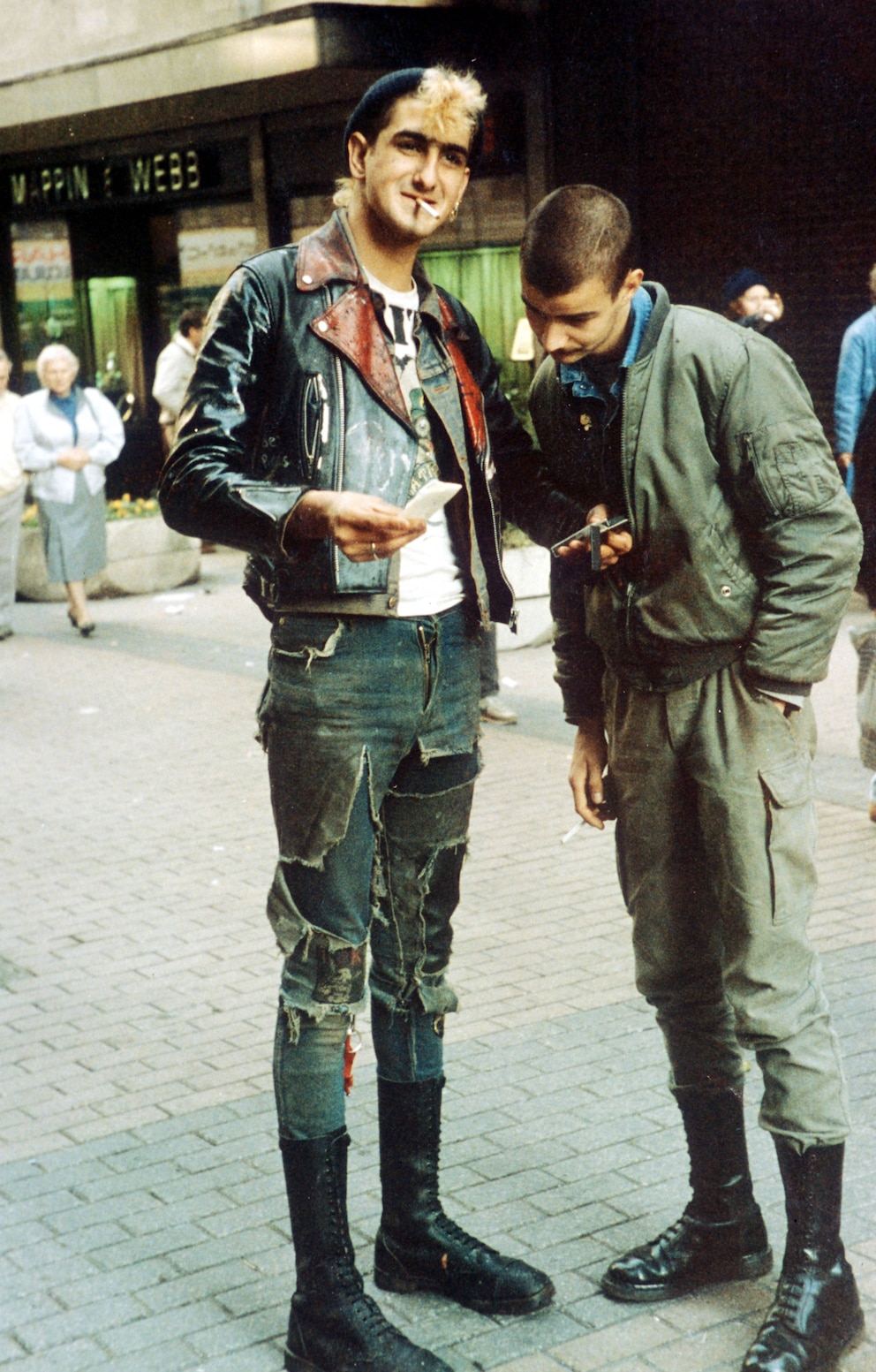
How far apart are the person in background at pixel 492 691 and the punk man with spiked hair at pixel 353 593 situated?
4.35 meters

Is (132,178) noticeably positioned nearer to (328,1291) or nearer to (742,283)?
(742,283)

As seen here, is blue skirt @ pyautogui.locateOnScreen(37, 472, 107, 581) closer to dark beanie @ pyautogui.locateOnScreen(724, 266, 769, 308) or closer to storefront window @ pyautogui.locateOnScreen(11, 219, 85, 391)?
dark beanie @ pyautogui.locateOnScreen(724, 266, 769, 308)

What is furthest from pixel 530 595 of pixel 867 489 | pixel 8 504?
pixel 867 489

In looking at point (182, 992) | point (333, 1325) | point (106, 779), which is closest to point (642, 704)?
point (333, 1325)

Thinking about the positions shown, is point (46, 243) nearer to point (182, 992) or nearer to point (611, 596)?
point (182, 992)

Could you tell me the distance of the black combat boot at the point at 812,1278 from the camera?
9.66 feet

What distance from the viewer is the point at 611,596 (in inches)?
124

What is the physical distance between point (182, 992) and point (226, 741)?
3.36m

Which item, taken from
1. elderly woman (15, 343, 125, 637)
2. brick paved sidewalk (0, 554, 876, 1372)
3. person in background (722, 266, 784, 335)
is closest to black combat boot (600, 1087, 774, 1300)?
brick paved sidewalk (0, 554, 876, 1372)

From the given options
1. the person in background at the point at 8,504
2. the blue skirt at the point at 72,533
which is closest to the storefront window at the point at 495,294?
the blue skirt at the point at 72,533

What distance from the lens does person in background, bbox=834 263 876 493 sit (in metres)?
9.48

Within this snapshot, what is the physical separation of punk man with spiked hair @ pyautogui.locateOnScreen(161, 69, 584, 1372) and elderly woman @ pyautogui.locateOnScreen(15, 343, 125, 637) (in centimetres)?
862

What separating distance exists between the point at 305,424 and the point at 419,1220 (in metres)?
1.51

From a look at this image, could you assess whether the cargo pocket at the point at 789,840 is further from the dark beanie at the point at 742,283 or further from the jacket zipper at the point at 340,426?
the dark beanie at the point at 742,283
